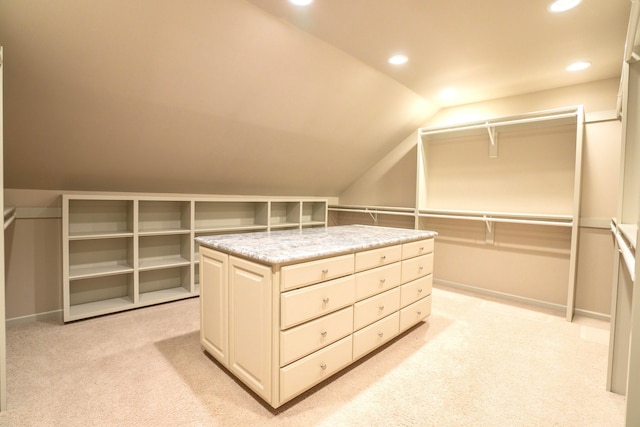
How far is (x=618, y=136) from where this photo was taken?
9.93 feet

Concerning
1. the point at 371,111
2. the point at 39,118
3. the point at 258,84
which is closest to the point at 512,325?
the point at 371,111

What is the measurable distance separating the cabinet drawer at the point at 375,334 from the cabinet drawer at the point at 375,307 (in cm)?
4

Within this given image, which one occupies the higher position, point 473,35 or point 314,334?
point 473,35

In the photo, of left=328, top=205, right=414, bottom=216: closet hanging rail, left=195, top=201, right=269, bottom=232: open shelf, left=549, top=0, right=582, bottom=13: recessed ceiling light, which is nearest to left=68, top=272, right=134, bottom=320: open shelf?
left=195, top=201, right=269, bottom=232: open shelf

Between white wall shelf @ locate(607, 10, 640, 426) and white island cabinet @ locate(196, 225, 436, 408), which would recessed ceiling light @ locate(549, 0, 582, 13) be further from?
white island cabinet @ locate(196, 225, 436, 408)

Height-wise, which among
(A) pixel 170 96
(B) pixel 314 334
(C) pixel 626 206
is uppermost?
(A) pixel 170 96

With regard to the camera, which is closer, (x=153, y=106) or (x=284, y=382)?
(x=284, y=382)

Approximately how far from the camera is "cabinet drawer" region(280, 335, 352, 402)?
167cm

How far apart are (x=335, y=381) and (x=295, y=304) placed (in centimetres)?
69

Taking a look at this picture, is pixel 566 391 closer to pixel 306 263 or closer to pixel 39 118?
pixel 306 263

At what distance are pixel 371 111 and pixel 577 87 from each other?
212 cm

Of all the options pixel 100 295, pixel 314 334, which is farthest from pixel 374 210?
pixel 100 295

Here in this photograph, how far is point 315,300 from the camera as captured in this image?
5.92 ft

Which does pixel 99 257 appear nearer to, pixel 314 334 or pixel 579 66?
pixel 314 334
